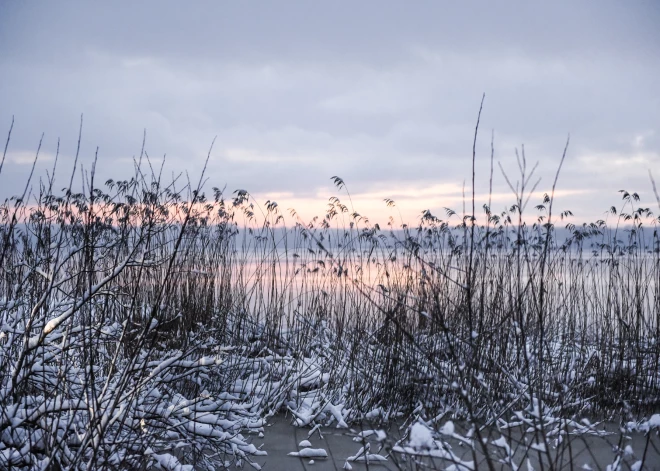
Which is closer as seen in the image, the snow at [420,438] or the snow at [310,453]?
the snow at [420,438]

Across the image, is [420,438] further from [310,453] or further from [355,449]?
[355,449]

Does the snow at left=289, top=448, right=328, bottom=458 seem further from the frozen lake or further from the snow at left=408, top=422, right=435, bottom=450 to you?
the snow at left=408, top=422, right=435, bottom=450

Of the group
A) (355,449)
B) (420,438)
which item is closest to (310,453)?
(355,449)

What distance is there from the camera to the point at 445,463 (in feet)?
7.49

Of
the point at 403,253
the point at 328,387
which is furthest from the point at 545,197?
the point at 328,387

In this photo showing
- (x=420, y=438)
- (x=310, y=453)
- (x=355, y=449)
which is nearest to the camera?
(x=420, y=438)

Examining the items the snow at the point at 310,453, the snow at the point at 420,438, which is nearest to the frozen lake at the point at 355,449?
the snow at the point at 310,453

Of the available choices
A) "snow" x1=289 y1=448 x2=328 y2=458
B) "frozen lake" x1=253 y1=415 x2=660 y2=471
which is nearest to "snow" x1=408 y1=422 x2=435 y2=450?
"frozen lake" x1=253 y1=415 x2=660 y2=471

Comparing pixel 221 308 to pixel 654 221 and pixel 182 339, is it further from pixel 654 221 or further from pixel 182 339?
pixel 654 221

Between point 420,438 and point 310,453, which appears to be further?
point 310,453

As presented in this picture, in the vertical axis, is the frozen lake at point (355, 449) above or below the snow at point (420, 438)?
below

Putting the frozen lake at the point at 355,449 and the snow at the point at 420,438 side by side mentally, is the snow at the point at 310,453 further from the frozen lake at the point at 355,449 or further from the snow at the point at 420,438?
the snow at the point at 420,438

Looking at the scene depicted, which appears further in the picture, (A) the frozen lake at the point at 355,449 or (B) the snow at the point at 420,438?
(A) the frozen lake at the point at 355,449

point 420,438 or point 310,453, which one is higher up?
point 420,438
